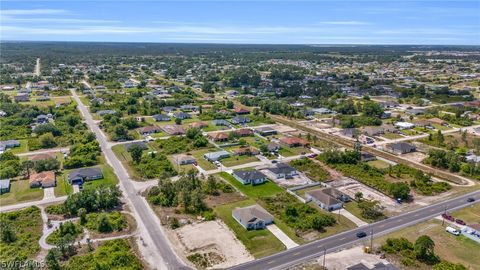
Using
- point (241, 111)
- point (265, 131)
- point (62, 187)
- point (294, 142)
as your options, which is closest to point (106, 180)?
point (62, 187)

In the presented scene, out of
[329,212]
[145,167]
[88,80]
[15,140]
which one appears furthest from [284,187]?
[88,80]

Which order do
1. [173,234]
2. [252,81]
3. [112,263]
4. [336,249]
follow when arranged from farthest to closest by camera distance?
[252,81]
[173,234]
[336,249]
[112,263]

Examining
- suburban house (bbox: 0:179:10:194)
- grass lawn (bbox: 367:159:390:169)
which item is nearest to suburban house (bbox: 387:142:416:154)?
grass lawn (bbox: 367:159:390:169)

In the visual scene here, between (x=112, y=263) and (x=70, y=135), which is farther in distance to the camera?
(x=70, y=135)

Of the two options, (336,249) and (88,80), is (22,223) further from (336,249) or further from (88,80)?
(88,80)

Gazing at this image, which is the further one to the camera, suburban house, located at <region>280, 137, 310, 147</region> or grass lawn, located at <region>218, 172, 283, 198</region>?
suburban house, located at <region>280, 137, 310, 147</region>

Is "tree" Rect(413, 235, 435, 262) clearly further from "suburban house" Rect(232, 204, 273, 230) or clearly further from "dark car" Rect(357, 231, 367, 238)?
"suburban house" Rect(232, 204, 273, 230)
